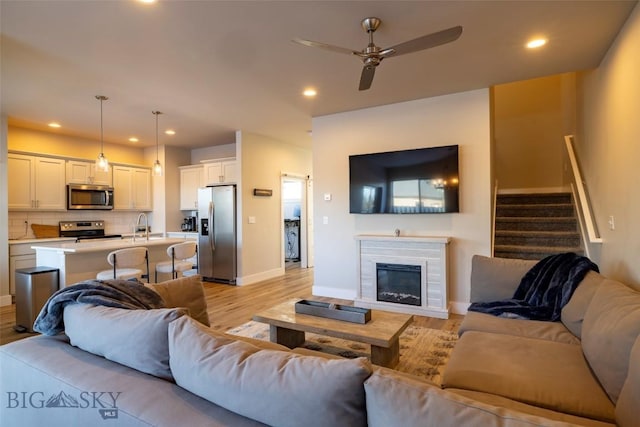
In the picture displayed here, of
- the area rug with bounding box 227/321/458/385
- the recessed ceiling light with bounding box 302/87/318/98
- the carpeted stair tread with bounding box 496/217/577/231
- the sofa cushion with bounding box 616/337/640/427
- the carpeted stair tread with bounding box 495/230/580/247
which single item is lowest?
the area rug with bounding box 227/321/458/385

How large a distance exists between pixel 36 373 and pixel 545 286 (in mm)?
3109

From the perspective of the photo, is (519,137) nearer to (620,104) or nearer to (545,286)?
(620,104)

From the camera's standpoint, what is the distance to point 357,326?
8.11ft

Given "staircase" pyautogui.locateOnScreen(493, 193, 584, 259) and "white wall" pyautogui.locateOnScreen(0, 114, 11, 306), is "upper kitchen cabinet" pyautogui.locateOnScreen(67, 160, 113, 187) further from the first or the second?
"staircase" pyautogui.locateOnScreen(493, 193, 584, 259)

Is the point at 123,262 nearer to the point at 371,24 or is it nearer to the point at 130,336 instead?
the point at 130,336

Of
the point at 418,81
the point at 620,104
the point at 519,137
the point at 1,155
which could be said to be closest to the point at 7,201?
the point at 1,155

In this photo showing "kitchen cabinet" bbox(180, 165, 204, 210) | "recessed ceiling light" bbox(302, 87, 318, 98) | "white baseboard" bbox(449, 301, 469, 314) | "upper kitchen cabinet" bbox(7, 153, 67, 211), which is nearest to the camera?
"recessed ceiling light" bbox(302, 87, 318, 98)

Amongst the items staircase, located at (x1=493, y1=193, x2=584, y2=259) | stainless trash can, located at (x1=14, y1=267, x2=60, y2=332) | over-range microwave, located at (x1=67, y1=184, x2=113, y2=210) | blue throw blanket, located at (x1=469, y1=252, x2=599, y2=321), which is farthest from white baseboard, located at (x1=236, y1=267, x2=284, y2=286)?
blue throw blanket, located at (x1=469, y1=252, x2=599, y2=321)

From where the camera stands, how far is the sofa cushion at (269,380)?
0.85 metres

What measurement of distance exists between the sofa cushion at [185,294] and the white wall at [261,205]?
3.26 meters

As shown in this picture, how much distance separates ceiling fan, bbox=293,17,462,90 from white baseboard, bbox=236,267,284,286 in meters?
4.12

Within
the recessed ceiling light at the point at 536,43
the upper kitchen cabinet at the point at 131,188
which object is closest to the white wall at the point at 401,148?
the recessed ceiling light at the point at 536,43

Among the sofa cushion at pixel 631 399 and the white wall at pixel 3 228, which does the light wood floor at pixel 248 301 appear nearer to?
the white wall at pixel 3 228

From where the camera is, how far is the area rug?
2639mm
